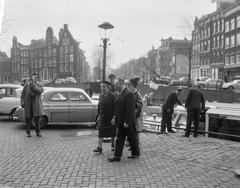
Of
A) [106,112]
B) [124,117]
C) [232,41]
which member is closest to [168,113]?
[106,112]

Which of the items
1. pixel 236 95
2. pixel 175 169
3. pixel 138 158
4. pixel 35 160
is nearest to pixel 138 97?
pixel 138 158

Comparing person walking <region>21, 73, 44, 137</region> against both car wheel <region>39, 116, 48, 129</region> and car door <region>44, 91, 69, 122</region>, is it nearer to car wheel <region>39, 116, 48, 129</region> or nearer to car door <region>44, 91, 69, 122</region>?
car wheel <region>39, 116, 48, 129</region>

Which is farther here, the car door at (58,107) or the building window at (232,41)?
the building window at (232,41)

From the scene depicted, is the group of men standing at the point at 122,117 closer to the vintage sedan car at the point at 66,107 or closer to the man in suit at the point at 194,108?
the man in suit at the point at 194,108

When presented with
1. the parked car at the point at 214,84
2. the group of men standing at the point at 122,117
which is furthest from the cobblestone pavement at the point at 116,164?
the parked car at the point at 214,84

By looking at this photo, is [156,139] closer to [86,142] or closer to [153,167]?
[86,142]

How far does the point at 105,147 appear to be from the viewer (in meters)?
7.94

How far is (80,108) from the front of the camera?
11.7m

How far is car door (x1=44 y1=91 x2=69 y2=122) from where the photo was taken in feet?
37.4

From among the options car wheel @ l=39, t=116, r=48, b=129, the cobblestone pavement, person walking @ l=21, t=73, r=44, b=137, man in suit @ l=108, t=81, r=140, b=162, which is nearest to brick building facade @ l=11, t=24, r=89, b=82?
car wheel @ l=39, t=116, r=48, b=129

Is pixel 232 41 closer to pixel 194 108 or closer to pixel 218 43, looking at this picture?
pixel 218 43

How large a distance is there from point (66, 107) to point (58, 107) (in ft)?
0.92

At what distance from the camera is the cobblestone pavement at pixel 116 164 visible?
17.1 ft

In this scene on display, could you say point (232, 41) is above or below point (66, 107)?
above
